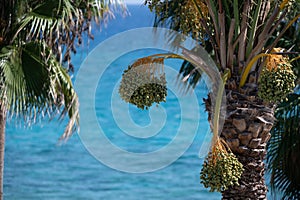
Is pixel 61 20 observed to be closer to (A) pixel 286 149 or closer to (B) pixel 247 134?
(A) pixel 286 149

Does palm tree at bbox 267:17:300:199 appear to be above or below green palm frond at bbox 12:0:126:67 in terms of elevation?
below

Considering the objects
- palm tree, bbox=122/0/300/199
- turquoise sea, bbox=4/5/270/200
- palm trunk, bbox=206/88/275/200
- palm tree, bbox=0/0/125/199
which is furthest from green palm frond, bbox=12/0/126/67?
turquoise sea, bbox=4/5/270/200

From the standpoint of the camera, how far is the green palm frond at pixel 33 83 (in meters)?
7.76

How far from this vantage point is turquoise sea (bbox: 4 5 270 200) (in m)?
22.8

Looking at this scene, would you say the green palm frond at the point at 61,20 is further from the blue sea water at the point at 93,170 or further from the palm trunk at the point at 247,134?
the blue sea water at the point at 93,170

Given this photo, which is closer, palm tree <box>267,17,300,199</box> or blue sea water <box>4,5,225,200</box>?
palm tree <box>267,17,300,199</box>

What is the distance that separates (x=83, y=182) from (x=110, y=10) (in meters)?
15.4

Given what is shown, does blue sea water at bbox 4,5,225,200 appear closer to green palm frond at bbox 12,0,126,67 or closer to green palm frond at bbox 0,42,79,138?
green palm frond at bbox 12,0,126,67

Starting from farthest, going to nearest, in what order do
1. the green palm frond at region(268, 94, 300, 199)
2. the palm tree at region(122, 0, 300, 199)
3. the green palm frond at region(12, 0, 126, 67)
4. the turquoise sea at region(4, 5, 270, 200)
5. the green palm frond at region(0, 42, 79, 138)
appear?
the turquoise sea at region(4, 5, 270, 200) < the green palm frond at region(268, 94, 300, 199) < the green palm frond at region(12, 0, 126, 67) < the green palm frond at region(0, 42, 79, 138) < the palm tree at region(122, 0, 300, 199)

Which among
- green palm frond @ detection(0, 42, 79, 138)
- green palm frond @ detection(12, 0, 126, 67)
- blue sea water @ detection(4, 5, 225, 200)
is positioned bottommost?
blue sea water @ detection(4, 5, 225, 200)

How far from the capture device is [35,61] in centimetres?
803

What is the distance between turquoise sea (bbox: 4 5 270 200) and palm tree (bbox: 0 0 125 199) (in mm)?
13466

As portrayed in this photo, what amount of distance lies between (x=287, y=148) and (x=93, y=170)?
15.9 m

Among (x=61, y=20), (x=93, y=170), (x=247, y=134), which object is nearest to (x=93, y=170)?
(x=93, y=170)
